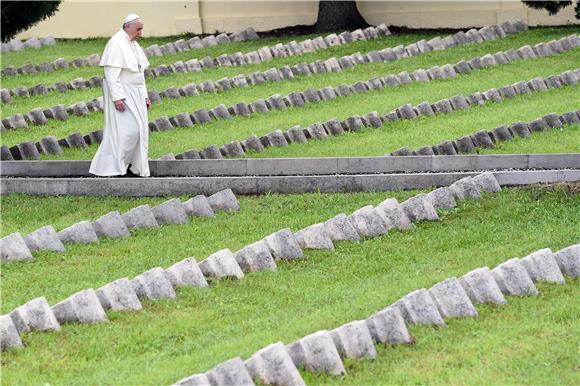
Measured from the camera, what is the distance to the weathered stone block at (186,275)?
41.0 feet

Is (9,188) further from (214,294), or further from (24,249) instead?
(214,294)

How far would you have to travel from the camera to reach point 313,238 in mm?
14078

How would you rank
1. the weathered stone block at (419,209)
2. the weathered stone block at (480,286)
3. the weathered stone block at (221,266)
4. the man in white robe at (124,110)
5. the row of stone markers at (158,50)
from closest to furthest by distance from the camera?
the weathered stone block at (480,286) → the weathered stone block at (221,266) → the weathered stone block at (419,209) → the man in white robe at (124,110) → the row of stone markers at (158,50)

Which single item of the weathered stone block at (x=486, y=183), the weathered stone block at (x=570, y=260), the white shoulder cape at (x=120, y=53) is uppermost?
the white shoulder cape at (x=120, y=53)

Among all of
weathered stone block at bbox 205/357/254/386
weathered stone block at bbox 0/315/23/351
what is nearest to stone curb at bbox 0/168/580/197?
weathered stone block at bbox 0/315/23/351

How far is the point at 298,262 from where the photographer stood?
13.6 metres

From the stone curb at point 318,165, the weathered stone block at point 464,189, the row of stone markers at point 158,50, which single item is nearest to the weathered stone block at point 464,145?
the stone curb at point 318,165

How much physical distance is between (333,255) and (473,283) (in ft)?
8.78

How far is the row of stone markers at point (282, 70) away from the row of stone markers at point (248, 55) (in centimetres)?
63

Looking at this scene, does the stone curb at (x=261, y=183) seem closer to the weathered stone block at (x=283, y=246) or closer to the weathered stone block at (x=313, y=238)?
the weathered stone block at (x=313, y=238)

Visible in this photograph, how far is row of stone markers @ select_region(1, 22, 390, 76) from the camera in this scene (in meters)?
28.8

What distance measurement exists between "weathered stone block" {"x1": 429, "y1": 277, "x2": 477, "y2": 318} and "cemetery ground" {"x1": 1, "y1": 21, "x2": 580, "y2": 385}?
3.6 inches

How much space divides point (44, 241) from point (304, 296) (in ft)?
10.6

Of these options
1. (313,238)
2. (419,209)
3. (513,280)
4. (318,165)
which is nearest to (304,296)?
(513,280)
